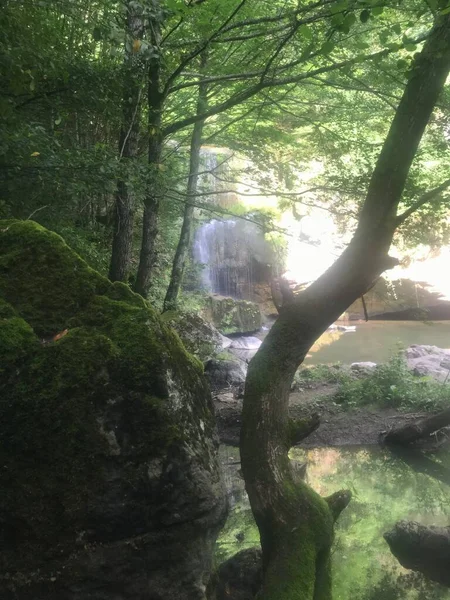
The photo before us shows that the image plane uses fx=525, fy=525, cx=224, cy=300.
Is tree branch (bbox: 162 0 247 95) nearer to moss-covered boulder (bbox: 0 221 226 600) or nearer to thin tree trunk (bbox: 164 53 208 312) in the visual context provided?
moss-covered boulder (bbox: 0 221 226 600)

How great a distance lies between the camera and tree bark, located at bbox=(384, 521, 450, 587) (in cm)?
479

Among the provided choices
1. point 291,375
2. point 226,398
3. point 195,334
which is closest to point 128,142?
point 291,375

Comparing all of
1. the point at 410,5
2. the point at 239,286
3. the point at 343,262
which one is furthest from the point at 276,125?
the point at 239,286

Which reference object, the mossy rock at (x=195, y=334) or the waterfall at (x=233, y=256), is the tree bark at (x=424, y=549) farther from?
the waterfall at (x=233, y=256)

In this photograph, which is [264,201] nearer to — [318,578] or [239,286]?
[239,286]

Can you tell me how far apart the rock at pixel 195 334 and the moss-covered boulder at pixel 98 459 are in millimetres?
7781

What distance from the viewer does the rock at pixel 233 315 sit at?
18.3m

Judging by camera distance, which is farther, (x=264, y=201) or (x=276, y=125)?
(x=264, y=201)

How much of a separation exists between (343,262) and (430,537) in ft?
9.20

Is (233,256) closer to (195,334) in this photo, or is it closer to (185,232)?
(185,232)

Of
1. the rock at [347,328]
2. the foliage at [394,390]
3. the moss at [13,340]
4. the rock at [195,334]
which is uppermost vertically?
the moss at [13,340]

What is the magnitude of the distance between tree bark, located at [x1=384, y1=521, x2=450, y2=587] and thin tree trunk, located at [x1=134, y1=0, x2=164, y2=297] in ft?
15.1

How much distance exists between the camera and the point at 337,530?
18.4ft

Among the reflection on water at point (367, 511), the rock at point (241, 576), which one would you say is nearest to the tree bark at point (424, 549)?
the reflection on water at point (367, 511)
